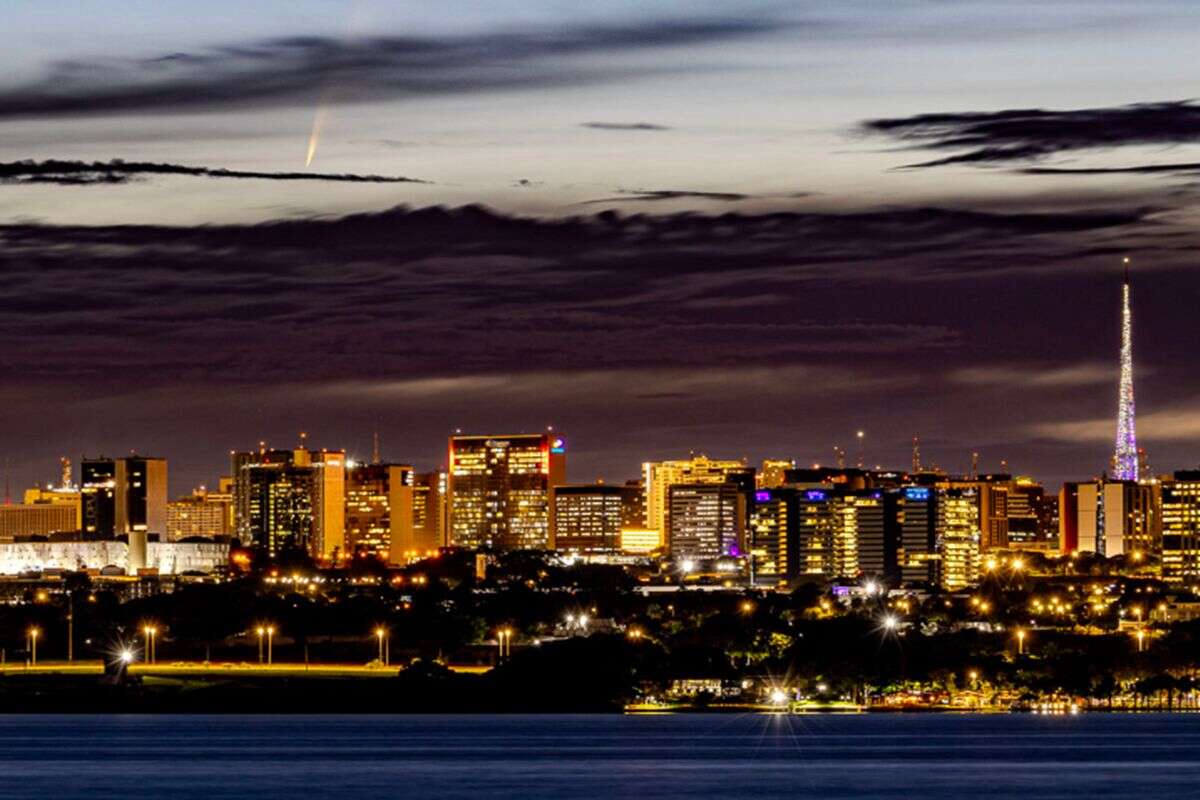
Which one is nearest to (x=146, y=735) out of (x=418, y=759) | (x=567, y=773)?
(x=418, y=759)

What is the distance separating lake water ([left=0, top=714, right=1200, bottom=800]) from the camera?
473 ft

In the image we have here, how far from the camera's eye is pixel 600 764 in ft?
533

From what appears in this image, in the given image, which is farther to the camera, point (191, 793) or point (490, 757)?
point (490, 757)

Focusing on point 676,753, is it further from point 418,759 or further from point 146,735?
point 146,735

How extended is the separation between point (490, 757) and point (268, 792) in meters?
30.4

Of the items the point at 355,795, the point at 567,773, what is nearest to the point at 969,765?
the point at 567,773

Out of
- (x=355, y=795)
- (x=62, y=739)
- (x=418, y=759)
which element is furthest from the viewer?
(x=62, y=739)

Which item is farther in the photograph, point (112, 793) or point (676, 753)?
point (676, 753)

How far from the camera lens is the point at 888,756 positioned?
16962 centimetres

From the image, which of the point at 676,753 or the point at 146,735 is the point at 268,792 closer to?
the point at 676,753

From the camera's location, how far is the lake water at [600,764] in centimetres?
14412

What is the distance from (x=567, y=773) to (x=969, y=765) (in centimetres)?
2292

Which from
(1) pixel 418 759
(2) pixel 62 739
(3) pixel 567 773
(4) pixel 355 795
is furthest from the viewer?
(2) pixel 62 739

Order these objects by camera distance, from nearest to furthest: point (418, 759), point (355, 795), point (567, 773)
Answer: point (355, 795), point (567, 773), point (418, 759)
